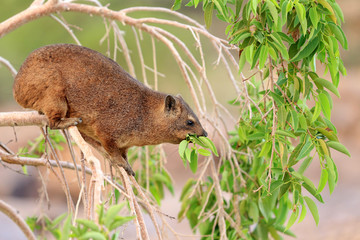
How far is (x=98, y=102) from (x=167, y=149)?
16.3ft

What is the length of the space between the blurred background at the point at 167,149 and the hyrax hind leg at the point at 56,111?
186 inches

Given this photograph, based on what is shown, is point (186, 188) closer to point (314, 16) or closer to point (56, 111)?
point (56, 111)

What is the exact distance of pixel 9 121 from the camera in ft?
7.61

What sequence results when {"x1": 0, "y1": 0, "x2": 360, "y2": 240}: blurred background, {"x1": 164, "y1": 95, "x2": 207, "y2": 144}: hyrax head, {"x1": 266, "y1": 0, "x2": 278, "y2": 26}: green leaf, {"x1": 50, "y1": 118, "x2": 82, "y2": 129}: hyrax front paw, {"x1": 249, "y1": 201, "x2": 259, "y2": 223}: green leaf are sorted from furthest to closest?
1. {"x1": 0, "y1": 0, "x2": 360, "y2": 240}: blurred background
2. {"x1": 249, "y1": 201, "x2": 259, "y2": 223}: green leaf
3. {"x1": 164, "y1": 95, "x2": 207, "y2": 144}: hyrax head
4. {"x1": 50, "y1": 118, "x2": 82, "y2": 129}: hyrax front paw
5. {"x1": 266, "y1": 0, "x2": 278, "y2": 26}: green leaf

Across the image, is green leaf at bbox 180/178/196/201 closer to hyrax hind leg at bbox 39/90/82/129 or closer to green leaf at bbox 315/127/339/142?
hyrax hind leg at bbox 39/90/82/129

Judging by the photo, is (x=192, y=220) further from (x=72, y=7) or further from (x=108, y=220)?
(x=108, y=220)

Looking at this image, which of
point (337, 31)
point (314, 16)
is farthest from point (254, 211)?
point (314, 16)

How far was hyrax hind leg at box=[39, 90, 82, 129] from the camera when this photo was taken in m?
2.27

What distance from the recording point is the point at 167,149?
7.33 m

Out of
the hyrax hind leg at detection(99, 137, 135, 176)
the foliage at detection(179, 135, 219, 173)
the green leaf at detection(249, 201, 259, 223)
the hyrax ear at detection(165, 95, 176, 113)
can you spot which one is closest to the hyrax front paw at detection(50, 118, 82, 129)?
the hyrax hind leg at detection(99, 137, 135, 176)

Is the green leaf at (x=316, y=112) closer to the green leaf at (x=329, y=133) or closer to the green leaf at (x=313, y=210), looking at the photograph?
the green leaf at (x=329, y=133)

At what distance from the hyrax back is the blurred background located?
4.66m

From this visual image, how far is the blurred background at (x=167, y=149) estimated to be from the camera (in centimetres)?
756

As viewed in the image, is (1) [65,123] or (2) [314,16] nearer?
(2) [314,16]
